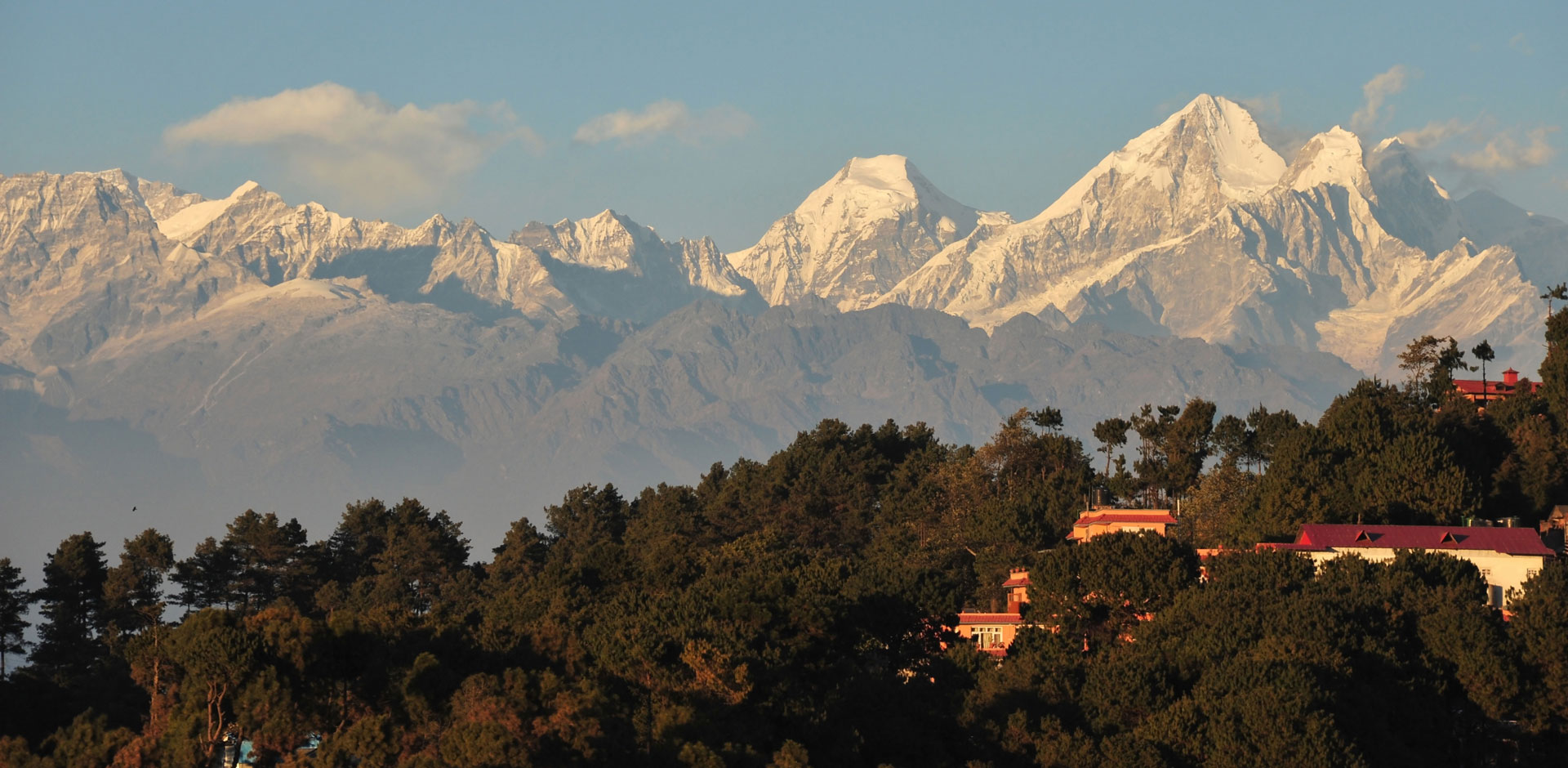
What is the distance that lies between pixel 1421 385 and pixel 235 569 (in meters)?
82.9

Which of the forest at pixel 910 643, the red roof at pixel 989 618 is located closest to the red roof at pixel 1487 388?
the forest at pixel 910 643

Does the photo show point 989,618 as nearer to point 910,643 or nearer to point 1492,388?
point 910,643

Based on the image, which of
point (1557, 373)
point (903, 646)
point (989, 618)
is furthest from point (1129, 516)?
point (1557, 373)

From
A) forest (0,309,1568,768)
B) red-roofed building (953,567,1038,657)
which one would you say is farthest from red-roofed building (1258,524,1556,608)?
red-roofed building (953,567,1038,657)

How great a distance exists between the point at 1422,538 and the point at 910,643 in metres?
29.0

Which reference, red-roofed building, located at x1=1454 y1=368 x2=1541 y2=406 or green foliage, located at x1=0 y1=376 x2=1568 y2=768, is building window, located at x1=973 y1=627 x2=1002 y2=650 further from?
red-roofed building, located at x1=1454 y1=368 x2=1541 y2=406

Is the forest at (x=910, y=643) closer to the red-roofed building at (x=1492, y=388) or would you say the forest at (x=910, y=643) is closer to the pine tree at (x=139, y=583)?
the pine tree at (x=139, y=583)

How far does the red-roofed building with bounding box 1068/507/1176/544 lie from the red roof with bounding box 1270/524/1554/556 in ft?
40.3

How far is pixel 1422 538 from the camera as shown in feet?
339

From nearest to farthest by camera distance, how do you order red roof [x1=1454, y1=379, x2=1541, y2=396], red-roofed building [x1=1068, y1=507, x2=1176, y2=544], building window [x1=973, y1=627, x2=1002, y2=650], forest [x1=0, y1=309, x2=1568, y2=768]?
forest [x1=0, y1=309, x2=1568, y2=768]
building window [x1=973, y1=627, x2=1002, y2=650]
red-roofed building [x1=1068, y1=507, x2=1176, y2=544]
red roof [x1=1454, y1=379, x2=1541, y2=396]

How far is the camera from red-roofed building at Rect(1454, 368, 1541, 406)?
454ft

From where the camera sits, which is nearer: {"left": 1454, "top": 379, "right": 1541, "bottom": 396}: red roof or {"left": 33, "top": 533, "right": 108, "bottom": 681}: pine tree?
{"left": 33, "top": 533, "right": 108, "bottom": 681}: pine tree

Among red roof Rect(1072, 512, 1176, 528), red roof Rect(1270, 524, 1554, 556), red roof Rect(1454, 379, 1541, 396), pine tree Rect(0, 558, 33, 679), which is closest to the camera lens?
red roof Rect(1270, 524, 1554, 556)

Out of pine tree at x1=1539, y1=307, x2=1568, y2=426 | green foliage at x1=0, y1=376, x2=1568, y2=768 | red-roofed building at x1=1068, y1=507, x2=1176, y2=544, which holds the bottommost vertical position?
green foliage at x1=0, y1=376, x2=1568, y2=768
